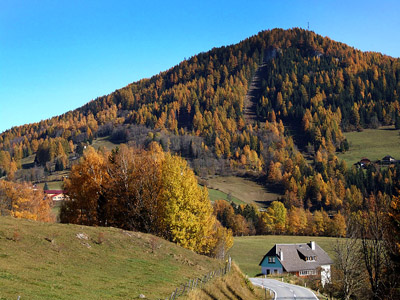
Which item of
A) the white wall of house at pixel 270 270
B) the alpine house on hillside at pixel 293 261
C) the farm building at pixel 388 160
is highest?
the farm building at pixel 388 160

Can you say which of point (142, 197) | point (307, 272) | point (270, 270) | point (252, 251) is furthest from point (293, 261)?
point (142, 197)

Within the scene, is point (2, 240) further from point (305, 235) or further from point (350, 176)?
point (350, 176)

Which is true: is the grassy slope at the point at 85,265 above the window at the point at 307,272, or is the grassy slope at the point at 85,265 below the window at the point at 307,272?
above

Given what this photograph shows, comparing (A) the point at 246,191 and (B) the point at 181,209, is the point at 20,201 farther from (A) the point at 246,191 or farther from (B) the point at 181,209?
(A) the point at 246,191

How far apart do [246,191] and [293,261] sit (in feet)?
343

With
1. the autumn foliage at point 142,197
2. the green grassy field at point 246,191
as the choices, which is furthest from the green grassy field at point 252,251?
the green grassy field at point 246,191

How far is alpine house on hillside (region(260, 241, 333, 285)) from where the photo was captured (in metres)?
79.9

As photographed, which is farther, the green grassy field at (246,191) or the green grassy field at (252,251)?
the green grassy field at (246,191)

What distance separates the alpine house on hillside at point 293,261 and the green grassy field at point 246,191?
272ft

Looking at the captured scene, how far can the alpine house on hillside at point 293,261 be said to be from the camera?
262ft

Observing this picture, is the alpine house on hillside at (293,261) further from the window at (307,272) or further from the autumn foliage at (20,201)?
the autumn foliage at (20,201)

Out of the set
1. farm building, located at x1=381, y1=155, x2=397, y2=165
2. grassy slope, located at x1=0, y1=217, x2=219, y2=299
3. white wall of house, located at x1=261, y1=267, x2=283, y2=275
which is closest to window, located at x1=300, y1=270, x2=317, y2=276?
white wall of house, located at x1=261, y1=267, x2=283, y2=275

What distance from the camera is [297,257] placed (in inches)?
3258

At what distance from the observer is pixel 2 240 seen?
20.7 meters
